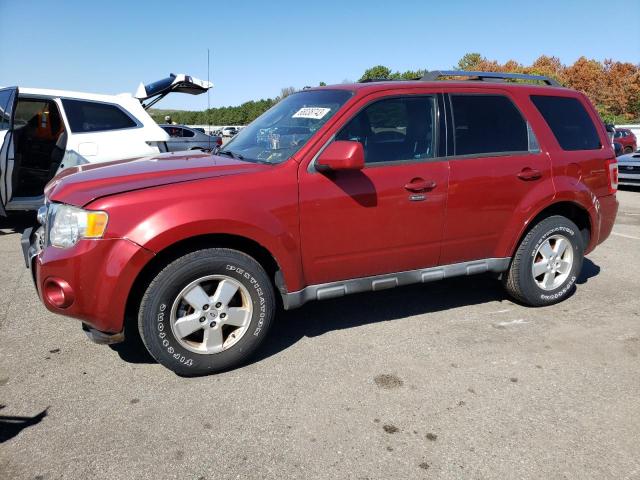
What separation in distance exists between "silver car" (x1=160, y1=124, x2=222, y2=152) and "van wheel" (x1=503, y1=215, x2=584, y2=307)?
29.8 feet

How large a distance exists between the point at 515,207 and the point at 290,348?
207 cm

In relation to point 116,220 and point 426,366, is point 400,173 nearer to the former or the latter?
point 426,366

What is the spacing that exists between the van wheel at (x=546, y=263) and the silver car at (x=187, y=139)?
→ 29.8 feet

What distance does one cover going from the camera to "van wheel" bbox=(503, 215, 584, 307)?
420 cm

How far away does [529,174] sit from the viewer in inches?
158

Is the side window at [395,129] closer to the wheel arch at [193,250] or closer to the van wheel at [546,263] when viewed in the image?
the wheel arch at [193,250]

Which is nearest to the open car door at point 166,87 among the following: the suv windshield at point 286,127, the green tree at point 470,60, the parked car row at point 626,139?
the suv windshield at point 286,127

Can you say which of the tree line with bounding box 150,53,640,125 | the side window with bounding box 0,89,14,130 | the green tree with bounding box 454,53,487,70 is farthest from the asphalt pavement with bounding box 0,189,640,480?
the green tree with bounding box 454,53,487,70

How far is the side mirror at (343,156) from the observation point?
3123 mm

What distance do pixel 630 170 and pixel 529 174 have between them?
10525 mm

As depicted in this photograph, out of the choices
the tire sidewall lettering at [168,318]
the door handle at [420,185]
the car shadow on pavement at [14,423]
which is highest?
the door handle at [420,185]

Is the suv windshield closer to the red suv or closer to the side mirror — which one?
the red suv

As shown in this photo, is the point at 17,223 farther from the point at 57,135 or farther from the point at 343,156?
the point at 343,156

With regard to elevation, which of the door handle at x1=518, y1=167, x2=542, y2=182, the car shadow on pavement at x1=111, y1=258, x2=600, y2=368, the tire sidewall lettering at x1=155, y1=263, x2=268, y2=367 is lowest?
the car shadow on pavement at x1=111, y1=258, x2=600, y2=368
